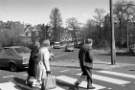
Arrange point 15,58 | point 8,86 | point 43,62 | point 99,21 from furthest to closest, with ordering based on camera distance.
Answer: point 99,21
point 15,58
point 8,86
point 43,62

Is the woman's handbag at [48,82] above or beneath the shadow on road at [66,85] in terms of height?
above

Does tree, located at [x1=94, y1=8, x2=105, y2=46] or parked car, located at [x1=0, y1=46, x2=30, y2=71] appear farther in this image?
tree, located at [x1=94, y1=8, x2=105, y2=46]

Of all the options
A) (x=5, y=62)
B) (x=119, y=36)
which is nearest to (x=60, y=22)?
(x=119, y=36)

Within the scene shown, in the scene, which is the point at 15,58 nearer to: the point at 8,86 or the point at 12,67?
the point at 12,67

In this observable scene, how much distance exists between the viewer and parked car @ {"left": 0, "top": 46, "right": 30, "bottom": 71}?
11852 millimetres

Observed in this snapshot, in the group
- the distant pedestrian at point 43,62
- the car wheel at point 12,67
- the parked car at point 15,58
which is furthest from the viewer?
the car wheel at point 12,67

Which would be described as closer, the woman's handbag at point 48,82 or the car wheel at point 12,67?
the woman's handbag at point 48,82

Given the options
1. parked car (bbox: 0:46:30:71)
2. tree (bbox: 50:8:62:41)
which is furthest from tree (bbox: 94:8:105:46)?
parked car (bbox: 0:46:30:71)

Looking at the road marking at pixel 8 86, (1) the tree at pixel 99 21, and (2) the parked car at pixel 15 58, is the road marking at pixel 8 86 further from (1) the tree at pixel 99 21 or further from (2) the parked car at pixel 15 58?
(1) the tree at pixel 99 21

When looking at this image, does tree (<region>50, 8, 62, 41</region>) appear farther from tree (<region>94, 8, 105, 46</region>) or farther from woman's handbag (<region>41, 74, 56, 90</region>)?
woman's handbag (<region>41, 74, 56, 90</region>)

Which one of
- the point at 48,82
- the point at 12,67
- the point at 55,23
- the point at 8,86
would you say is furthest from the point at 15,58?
the point at 55,23

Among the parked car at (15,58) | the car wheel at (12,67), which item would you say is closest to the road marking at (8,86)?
the parked car at (15,58)

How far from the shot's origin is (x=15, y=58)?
12086 mm

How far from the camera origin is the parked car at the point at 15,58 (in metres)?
11.9
